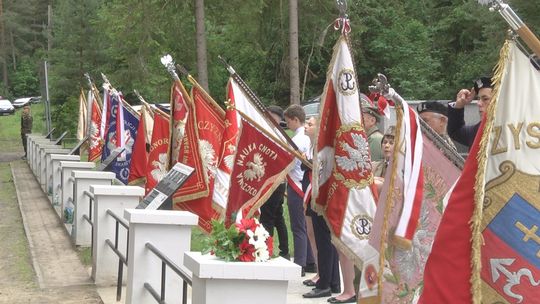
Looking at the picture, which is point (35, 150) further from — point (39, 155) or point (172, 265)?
point (172, 265)

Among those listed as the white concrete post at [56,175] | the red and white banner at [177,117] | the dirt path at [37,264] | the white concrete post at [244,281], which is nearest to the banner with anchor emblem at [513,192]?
the white concrete post at [244,281]

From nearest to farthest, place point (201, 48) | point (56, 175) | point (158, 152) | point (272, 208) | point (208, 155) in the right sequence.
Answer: point (272, 208), point (208, 155), point (158, 152), point (56, 175), point (201, 48)

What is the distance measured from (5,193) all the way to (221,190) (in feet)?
42.1

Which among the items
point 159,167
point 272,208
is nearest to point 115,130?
point 159,167

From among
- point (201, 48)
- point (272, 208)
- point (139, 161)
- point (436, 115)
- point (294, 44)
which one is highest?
point (294, 44)

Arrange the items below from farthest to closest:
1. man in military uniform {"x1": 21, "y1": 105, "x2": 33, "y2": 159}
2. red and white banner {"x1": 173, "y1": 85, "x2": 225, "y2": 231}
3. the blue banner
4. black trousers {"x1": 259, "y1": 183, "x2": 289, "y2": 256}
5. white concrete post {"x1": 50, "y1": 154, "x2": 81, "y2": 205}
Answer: man in military uniform {"x1": 21, "y1": 105, "x2": 33, "y2": 159}
white concrete post {"x1": 50, "y1": 154, "x2": 81, "y2": 205}
the blue banner
red and white banner {"x1": 173, "y1": 85, "x2": 225, "y2": 231}
black trousers {"x1": 259, "y1": 183, "x2": 289, "y2": 256}

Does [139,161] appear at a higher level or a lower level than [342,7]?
lower

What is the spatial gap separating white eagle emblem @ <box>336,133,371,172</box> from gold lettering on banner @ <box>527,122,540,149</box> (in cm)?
375

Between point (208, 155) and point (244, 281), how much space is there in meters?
5.98

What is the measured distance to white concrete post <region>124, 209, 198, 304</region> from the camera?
25.2 feet

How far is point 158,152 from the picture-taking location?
13180 millimetres

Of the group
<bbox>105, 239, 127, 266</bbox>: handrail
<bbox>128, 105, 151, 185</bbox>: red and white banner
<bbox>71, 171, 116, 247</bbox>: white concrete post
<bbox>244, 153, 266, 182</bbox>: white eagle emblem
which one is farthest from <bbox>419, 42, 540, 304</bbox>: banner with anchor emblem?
<bbox>128, 105, 151, 185</bbox>: red and white banner

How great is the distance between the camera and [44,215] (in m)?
17.0

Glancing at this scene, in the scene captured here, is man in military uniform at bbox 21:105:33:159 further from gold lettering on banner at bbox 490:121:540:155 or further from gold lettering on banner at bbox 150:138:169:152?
gold lettering on banner at bbox 490:121:540:155
